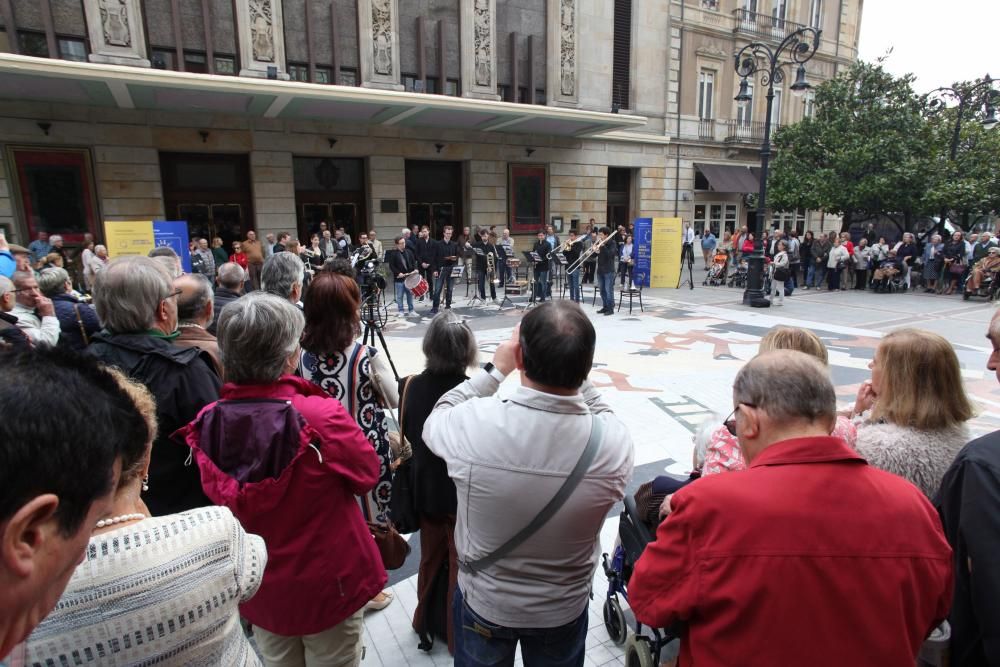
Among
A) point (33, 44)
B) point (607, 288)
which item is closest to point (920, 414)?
point (607, 288)

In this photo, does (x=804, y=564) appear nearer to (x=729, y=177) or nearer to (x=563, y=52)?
(x=563, y=52)

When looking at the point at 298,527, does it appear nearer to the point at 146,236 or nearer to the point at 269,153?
the point at 146,236

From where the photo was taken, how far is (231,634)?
124cm

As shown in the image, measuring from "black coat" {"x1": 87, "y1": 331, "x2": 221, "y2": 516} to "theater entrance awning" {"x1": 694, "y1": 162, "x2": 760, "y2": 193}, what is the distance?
24249 millimetres

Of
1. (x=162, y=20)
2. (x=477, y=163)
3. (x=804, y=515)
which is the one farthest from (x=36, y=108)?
(x=804, y=515)

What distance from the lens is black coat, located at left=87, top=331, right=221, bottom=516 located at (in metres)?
2.10

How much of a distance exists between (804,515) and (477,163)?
18.7 metres

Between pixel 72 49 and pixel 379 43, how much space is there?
24.7 feet

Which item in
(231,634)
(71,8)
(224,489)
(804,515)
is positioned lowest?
(231,634)

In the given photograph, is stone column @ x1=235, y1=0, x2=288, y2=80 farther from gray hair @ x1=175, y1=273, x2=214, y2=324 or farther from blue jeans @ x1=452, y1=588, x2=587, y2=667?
blue jeans @ x1=452, y1=588, x2=587, y2=667

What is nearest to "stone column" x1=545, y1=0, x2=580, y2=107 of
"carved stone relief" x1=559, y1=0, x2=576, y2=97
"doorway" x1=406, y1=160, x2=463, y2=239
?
"carved stone relief" x1=559, y1=0, x2=576, y2=97

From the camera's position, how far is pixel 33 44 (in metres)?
12.9

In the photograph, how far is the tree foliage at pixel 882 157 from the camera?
16.7 metres

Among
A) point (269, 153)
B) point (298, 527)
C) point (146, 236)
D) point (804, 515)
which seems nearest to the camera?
point (804, 515)
